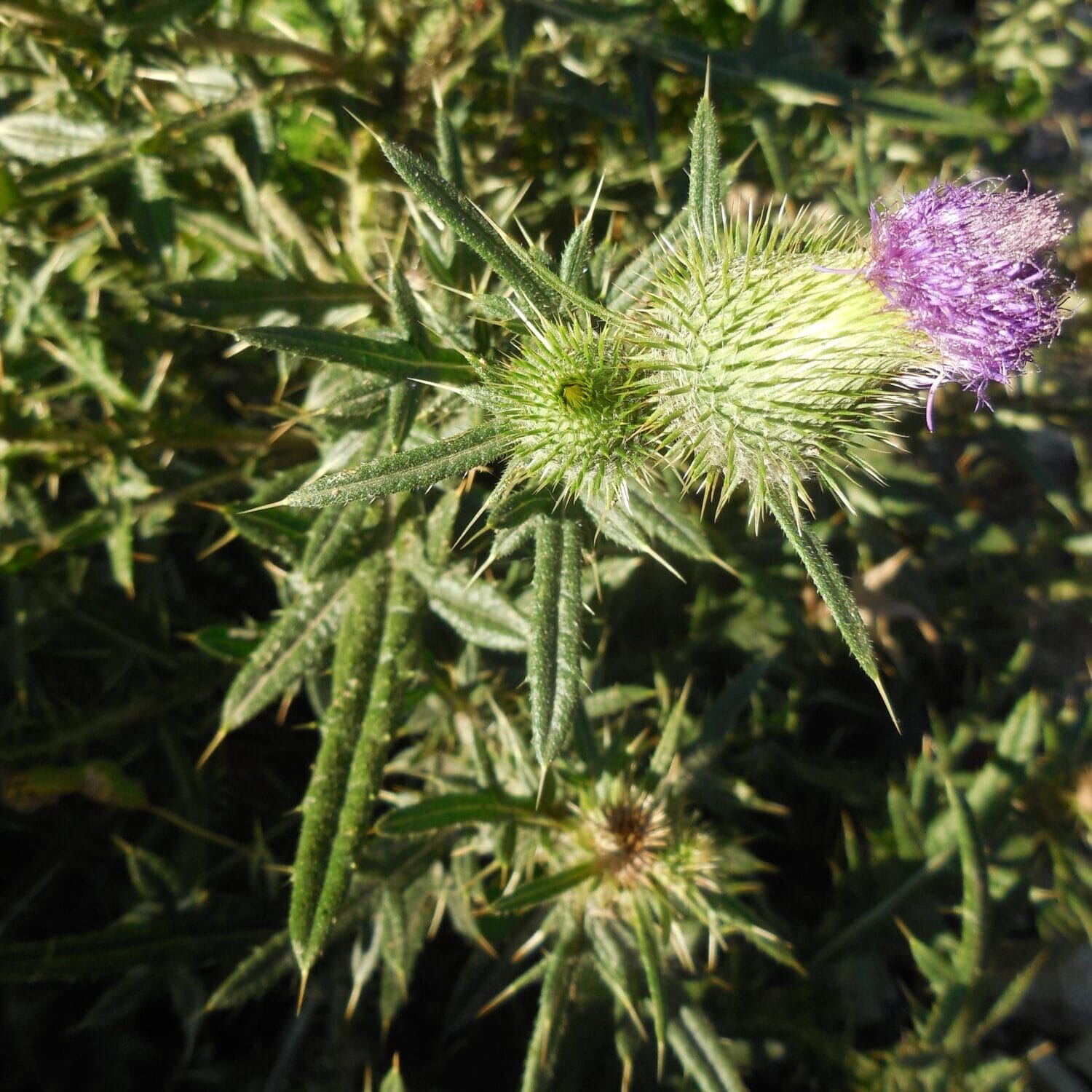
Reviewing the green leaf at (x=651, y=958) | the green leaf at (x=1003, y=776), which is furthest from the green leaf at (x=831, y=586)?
the green leaf at (x=1003, y=776)

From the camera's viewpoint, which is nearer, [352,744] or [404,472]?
[404,472]

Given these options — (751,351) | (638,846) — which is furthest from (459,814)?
(751,351)

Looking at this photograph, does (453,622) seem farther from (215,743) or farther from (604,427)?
(604,427)

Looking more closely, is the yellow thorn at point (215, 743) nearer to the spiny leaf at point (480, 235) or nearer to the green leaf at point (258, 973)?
the green leaf at point (258, 973)

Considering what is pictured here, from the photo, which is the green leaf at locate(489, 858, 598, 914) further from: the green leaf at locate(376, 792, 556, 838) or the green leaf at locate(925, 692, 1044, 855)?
the green leaf at locate(925, 692, 1044, 855)

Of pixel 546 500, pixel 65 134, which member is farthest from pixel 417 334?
pixel 65 134

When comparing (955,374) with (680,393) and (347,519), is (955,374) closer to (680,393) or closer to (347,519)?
(680,393)

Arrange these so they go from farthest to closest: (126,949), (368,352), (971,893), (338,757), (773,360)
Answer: (971,893) < (126,949) < (338,757) < (368,352) < (773,360)
